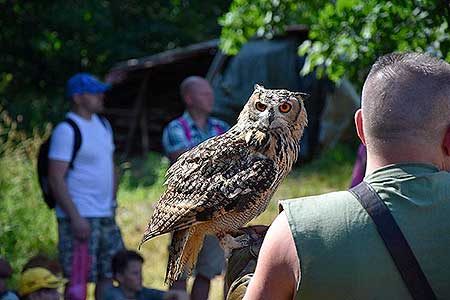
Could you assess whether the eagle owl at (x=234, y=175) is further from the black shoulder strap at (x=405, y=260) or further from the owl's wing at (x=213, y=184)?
the black shoulder strap at (x=405, y=260)

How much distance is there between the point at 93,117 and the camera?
7.22 metres

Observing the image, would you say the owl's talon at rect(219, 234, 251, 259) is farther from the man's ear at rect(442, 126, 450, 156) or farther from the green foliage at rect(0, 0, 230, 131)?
the green foliage at rect(0, 0, 230, 131)

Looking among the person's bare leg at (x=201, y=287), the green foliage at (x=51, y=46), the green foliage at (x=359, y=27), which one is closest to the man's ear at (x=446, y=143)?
the green foliage at (x=359, y=27)

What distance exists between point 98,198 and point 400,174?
4777 millimetres

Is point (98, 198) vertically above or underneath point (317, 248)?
underneath

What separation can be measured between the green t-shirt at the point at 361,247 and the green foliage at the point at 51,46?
7125mm

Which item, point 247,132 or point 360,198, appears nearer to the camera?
point 360,198

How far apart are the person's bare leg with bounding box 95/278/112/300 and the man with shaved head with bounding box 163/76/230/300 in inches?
18.0

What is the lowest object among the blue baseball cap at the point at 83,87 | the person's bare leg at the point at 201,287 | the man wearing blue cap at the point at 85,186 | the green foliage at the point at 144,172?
the green foliage at the point at 144,172

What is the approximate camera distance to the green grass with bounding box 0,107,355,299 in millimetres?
8891

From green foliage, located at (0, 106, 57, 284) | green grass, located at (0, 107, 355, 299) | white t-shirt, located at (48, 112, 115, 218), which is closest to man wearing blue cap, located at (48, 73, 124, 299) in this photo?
white t-shirt, located at (48, 112, 115, 218)

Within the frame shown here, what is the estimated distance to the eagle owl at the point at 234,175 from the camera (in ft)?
12.3

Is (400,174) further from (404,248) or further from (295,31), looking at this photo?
(295,31)

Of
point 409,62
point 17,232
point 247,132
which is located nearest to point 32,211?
point 17,232
